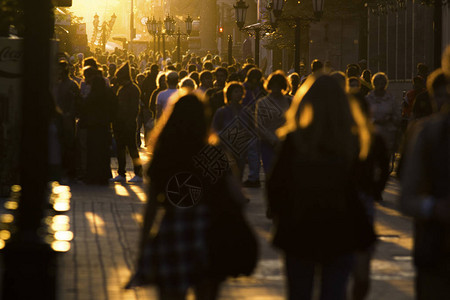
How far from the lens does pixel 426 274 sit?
4418 mm

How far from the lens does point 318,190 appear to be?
513 cm

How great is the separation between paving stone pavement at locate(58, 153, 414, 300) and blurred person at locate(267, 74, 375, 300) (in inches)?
48.4

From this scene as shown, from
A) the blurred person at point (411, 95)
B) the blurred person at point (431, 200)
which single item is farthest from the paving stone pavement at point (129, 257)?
the blurred person at point (411, 95)

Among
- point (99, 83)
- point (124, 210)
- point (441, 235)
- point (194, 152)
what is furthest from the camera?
point (99, 83)

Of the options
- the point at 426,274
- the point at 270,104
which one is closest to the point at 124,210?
the point at 270,104

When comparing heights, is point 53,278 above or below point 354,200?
below

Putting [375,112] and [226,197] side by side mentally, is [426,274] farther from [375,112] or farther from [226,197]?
[375,112]

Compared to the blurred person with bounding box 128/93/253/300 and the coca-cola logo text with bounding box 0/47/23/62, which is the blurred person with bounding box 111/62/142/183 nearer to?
the coca-cola logo text with bounding box 0/47/23/62

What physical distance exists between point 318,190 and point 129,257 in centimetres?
457

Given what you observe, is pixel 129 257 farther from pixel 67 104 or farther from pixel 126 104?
pixel 126 104

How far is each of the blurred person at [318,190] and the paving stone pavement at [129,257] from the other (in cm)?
123

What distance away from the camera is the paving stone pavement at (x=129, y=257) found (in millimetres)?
7941

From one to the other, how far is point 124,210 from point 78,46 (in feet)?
200

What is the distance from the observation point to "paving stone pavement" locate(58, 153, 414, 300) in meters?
7.94
